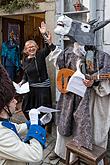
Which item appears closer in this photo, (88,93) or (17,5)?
(88,93)

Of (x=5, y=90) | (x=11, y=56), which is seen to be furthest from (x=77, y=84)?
(x=11, y=56)

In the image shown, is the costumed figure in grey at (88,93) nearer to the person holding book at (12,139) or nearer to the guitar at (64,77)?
the guitar at (64,77)

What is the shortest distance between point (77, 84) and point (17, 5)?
231cm

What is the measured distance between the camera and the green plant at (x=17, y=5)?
4.64 m

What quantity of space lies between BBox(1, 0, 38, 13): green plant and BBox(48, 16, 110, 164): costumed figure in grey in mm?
1549

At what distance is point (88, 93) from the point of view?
10.5ft

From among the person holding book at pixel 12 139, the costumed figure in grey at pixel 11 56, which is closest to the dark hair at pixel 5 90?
the person holding book at pixel 12 139

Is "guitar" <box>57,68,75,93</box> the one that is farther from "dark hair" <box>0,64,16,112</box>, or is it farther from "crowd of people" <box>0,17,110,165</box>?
"dark hair" <box>0,64,16,112</box>

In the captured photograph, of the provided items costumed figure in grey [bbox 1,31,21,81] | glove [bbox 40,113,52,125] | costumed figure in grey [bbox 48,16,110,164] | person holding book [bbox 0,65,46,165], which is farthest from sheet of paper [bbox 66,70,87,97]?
costumed figure in grey [bbox 1,31,21,81]

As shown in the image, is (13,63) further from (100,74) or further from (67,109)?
(100,74)

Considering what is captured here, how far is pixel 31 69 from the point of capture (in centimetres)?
434

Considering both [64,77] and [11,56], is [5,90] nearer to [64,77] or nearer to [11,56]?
[64,77]

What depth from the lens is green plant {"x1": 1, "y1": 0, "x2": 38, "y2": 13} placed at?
464 cm

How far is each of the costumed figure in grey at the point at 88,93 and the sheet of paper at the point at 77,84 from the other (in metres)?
0.05
